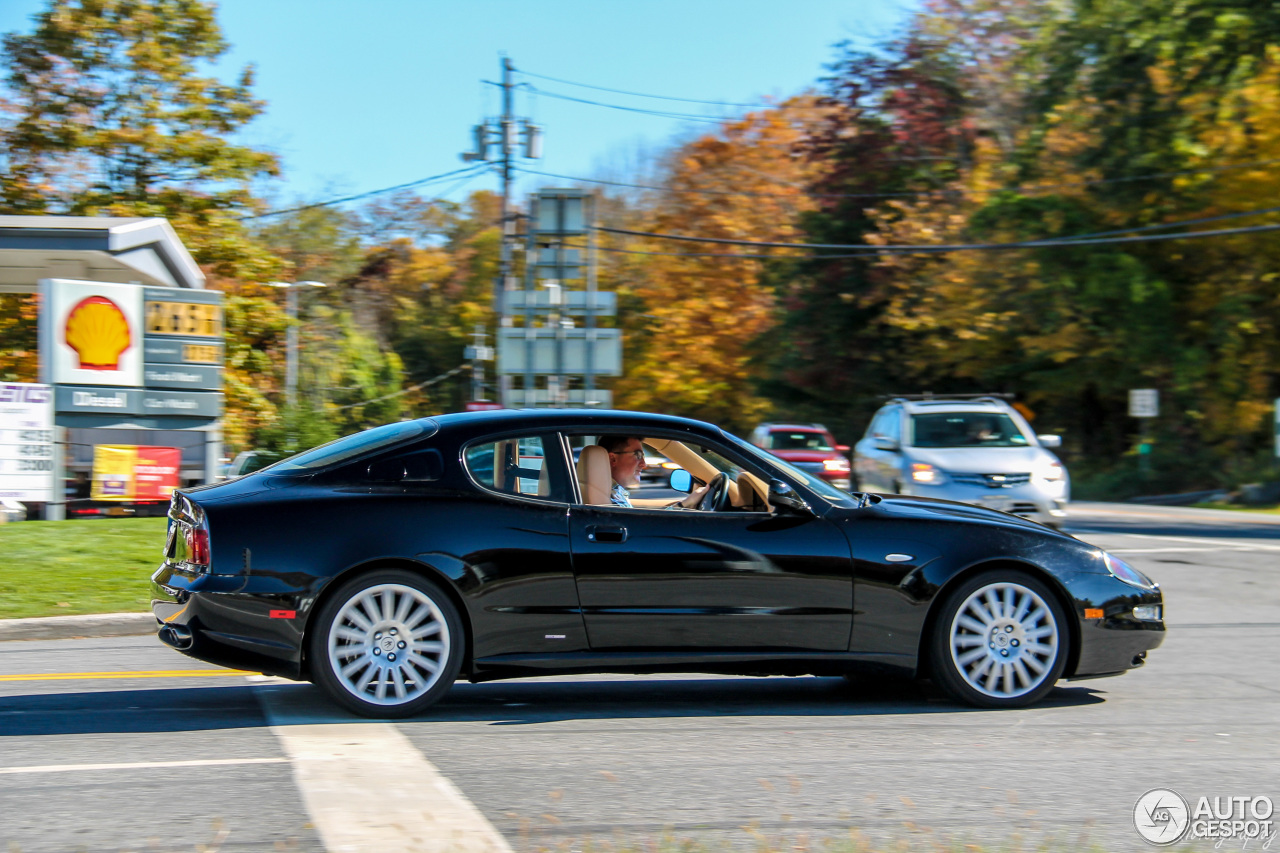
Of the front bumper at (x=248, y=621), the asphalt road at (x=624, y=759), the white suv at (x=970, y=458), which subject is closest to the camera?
the asphalt road at (x=624, y=759)

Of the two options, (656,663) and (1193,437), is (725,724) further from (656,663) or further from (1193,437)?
(1193,437)

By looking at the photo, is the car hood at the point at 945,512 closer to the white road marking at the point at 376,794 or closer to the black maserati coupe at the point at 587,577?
the black maserati coupe at the point at 587,577

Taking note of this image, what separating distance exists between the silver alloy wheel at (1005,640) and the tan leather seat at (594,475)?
177 centimetres

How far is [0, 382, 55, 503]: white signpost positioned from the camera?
46.3 ft

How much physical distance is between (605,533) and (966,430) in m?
11.2

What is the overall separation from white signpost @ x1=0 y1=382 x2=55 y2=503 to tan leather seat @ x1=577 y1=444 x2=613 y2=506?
1016cm

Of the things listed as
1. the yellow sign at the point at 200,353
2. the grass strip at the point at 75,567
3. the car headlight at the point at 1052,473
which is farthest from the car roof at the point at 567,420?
the yellow sign at the point at 200,353

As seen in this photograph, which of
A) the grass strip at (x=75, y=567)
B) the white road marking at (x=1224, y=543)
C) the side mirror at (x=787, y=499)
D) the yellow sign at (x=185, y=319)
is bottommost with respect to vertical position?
the white road marking at (x=1224, y=543)

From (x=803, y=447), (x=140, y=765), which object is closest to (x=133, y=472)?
(x=140, y=765)

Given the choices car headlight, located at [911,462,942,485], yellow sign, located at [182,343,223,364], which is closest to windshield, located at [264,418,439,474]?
car headlight, located at [911,462,942,485]

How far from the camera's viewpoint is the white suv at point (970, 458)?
15.0 metres

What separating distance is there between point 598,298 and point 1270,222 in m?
18.3

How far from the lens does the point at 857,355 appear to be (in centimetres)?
4184

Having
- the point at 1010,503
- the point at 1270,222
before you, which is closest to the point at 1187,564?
the point at 1010,503
